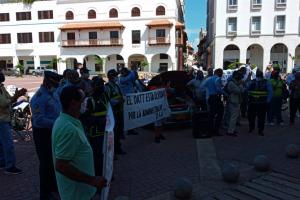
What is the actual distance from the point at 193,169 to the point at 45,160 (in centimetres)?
283

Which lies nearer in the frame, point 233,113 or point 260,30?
point 233,113

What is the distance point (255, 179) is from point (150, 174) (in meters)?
1.87

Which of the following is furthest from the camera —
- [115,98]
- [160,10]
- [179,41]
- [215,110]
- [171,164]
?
[179,41]

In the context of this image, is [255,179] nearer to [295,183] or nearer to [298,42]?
[295,183]

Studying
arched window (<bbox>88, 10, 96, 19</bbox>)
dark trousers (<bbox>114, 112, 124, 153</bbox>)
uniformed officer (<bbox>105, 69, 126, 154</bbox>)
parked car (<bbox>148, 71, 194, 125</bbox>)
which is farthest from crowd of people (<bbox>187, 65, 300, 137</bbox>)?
arched window (<bbox>88, 10, 96, 19</bbox>)

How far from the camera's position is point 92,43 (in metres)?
49.8

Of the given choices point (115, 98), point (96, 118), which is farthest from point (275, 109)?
point (96, 118)

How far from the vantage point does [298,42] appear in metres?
45.2

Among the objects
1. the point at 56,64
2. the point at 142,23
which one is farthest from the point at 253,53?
the point at 56,64

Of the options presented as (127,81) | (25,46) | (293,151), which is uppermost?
(25,46)

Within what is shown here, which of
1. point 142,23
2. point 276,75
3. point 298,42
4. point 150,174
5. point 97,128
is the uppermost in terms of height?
point 142,23

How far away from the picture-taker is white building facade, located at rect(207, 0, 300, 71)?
45.1 meters

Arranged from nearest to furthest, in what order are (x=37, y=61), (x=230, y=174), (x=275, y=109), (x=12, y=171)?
(x=230, y=174) < (x=12, y=171) < (x=275, y=109) < (x=37, y=61)

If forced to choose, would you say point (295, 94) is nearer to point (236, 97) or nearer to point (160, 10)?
point (236, 97)
